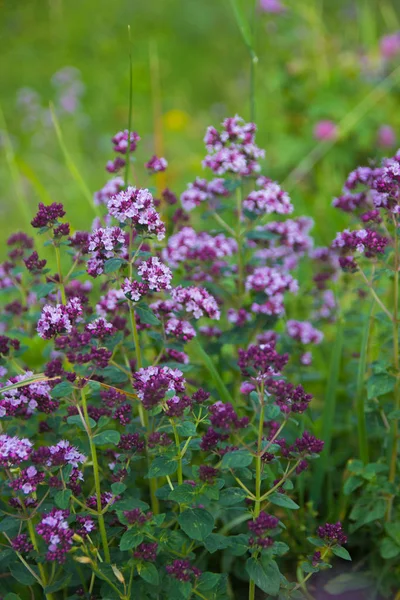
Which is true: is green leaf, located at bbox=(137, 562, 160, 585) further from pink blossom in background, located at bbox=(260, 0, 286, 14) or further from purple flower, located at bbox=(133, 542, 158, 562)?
pink blossom in background, located at bbox=(260, 0, 286, 14)

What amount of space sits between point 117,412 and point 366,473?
29.7 inches

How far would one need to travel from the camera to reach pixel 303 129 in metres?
5.05

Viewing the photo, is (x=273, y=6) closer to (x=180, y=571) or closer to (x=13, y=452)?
(x=13, y=452)

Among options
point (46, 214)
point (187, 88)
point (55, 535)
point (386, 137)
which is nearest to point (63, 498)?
point (55, 535)

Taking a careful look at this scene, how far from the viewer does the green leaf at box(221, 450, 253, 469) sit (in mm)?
1468

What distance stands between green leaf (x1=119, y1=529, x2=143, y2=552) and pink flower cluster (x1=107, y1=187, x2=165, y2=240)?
0.69m

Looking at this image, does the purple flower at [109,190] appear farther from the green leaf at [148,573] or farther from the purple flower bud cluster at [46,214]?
the green leaf at [148,573]

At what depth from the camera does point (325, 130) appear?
4660 millimetres

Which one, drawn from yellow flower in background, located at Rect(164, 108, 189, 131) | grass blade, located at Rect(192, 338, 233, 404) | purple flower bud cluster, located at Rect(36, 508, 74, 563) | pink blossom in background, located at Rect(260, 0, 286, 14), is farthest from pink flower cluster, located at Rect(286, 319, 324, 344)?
yellow flower in background, located at Rect(164, 108, 189, 131)

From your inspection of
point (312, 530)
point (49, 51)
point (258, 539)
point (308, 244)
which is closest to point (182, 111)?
point (49, 51)

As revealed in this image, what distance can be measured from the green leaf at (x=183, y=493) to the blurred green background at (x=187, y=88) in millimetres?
1812

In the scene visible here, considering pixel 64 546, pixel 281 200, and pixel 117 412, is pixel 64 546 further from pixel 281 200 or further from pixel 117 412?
pixel 281 200

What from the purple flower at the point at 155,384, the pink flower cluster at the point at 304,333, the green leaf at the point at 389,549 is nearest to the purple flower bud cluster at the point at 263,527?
the purple flower at the point at 155,384

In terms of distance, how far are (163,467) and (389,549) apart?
0.78m
